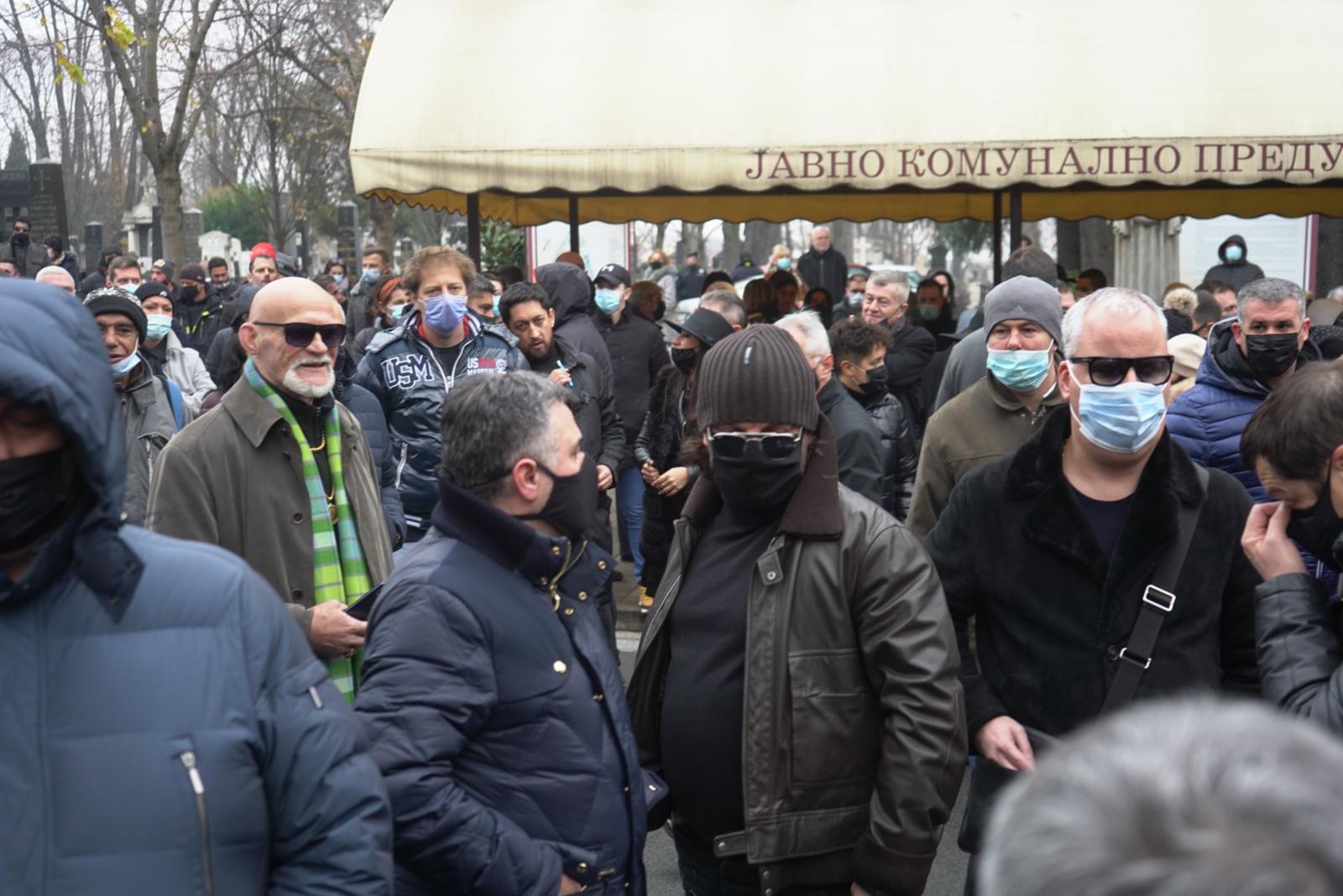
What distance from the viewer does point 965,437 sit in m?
4.74

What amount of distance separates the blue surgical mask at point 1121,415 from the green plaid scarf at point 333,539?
6.57ft

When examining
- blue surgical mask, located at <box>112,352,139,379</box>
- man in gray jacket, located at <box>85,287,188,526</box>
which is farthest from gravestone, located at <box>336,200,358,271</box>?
blue surgical mask, located at <box>112,352,139,379</box>

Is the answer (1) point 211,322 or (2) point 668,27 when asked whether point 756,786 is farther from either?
(1) point 211,322

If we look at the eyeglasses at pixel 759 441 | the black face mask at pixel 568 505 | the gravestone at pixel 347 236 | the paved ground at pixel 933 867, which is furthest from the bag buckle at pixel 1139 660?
the gravestone at pixel 347 236

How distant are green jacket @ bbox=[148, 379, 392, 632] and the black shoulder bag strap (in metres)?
2.02


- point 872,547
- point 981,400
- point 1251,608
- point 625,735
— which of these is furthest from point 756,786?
point 981,400

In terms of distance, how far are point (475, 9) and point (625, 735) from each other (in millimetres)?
8675

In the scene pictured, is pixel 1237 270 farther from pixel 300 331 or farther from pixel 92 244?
pixel 92 244

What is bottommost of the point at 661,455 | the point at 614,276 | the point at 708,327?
the point at 661,455

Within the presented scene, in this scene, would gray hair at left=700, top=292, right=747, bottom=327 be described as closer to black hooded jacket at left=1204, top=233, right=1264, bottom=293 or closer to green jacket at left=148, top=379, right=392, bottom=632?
green jacket at left=148, top=379, right=392, bottom=632

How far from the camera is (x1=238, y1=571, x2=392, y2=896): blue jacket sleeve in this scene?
78.7 inches

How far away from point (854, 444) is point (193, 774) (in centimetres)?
399

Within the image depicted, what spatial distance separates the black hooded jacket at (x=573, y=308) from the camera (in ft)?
27.4

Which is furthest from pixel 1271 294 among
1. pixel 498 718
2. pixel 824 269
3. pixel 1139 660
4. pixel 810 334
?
pixel 824 269
